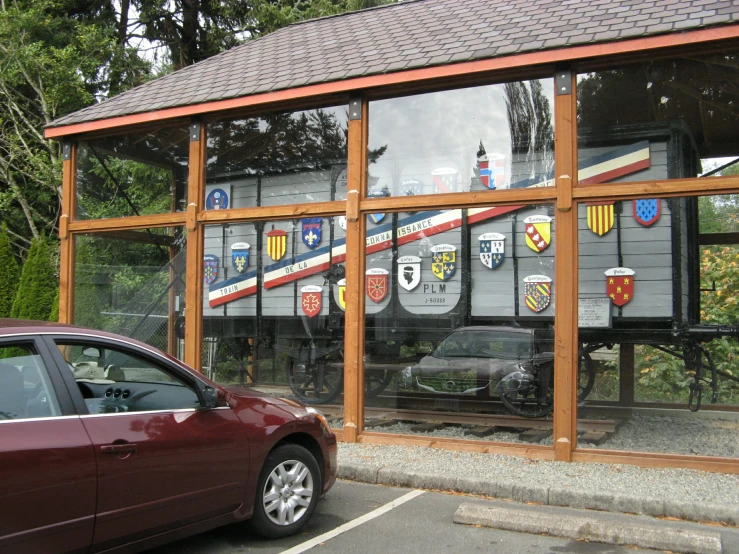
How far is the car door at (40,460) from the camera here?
3412mm

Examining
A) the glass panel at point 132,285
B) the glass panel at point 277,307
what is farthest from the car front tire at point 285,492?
the glass panel at point 132,285

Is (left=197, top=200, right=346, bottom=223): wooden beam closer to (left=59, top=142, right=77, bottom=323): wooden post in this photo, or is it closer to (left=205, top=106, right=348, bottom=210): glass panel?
(left=205, top=106, right=348, bottom=210): glass panel

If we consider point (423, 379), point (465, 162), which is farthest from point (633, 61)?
point (423, 379)

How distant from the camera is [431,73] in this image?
761cm

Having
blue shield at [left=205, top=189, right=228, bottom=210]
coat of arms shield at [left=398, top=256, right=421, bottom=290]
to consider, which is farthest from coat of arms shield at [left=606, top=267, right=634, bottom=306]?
blue shield at [left=205, top=189, right=228, bottom=210]

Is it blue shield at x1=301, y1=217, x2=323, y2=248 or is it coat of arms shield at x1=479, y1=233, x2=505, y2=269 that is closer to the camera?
coat of arms shield at x1=479, y1=233, x2=505, y2=269

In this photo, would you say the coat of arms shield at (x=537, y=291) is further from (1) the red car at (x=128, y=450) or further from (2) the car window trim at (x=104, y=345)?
(2) the car window trim at (x=104, y=345)

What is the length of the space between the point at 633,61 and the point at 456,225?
8.98 feet

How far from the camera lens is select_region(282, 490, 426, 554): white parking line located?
4809 millimetres

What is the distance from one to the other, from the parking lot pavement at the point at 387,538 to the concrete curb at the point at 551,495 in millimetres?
236

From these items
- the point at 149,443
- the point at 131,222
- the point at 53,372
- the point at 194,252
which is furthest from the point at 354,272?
the point at 53,372

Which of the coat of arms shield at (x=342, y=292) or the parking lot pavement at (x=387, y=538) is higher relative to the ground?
the coat of arms shield at (x=342, y=292)

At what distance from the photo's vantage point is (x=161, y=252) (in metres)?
10.2

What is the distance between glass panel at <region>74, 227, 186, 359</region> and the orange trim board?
1.59m
